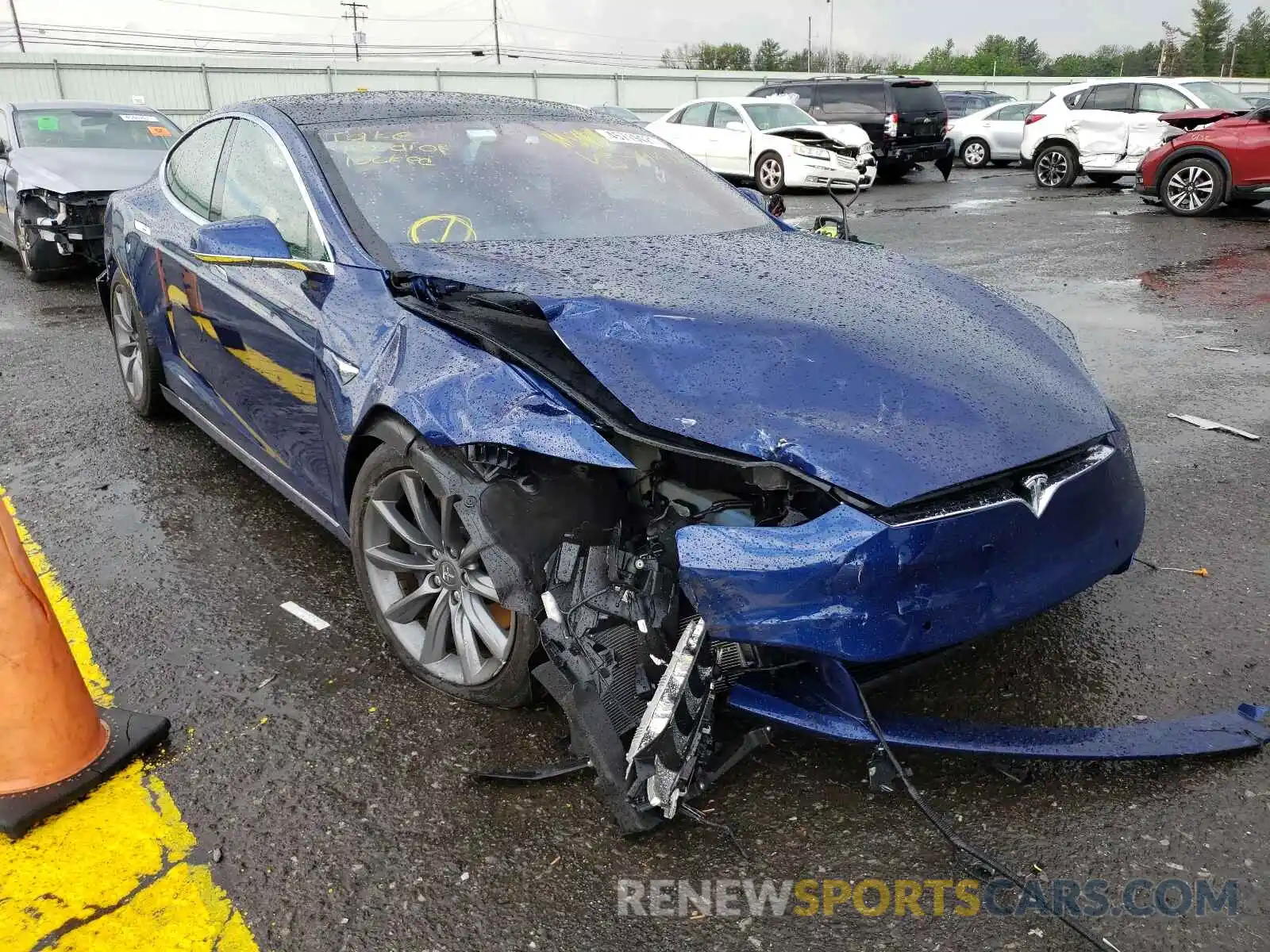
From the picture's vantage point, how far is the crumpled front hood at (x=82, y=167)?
353 inches

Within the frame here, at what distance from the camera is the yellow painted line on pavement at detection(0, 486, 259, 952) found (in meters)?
2.04

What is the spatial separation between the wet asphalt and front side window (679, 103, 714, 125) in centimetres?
1301

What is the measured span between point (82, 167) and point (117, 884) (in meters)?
9.04

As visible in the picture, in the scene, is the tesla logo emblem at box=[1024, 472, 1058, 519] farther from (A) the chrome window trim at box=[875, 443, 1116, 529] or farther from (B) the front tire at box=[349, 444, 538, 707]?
(B) the front tire at box=[349, 444, 538, 707]

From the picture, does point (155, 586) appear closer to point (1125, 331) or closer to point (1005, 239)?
point (1125, 331)

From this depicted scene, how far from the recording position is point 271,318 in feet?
10.7

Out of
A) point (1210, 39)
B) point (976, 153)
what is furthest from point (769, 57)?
point (976, 153)

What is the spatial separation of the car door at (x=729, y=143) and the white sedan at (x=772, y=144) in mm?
13

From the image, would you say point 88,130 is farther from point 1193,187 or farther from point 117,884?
point 1193,187

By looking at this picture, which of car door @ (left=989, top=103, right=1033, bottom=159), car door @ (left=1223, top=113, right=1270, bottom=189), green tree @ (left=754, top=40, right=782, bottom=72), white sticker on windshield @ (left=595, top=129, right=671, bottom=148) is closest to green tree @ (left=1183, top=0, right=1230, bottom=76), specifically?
green tree @ (left=754, top=40, right=782, bottom=72)

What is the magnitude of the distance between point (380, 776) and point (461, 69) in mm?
30738

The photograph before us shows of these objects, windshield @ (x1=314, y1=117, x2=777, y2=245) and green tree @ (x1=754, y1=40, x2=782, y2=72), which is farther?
green tree @ (x1=754, y1=40, x2=782, y2=72)

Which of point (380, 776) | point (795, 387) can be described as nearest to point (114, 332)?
point (380, 776)

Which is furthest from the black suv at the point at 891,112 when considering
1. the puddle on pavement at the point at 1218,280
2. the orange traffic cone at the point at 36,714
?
the orange traffic cone at the point at 36,714
